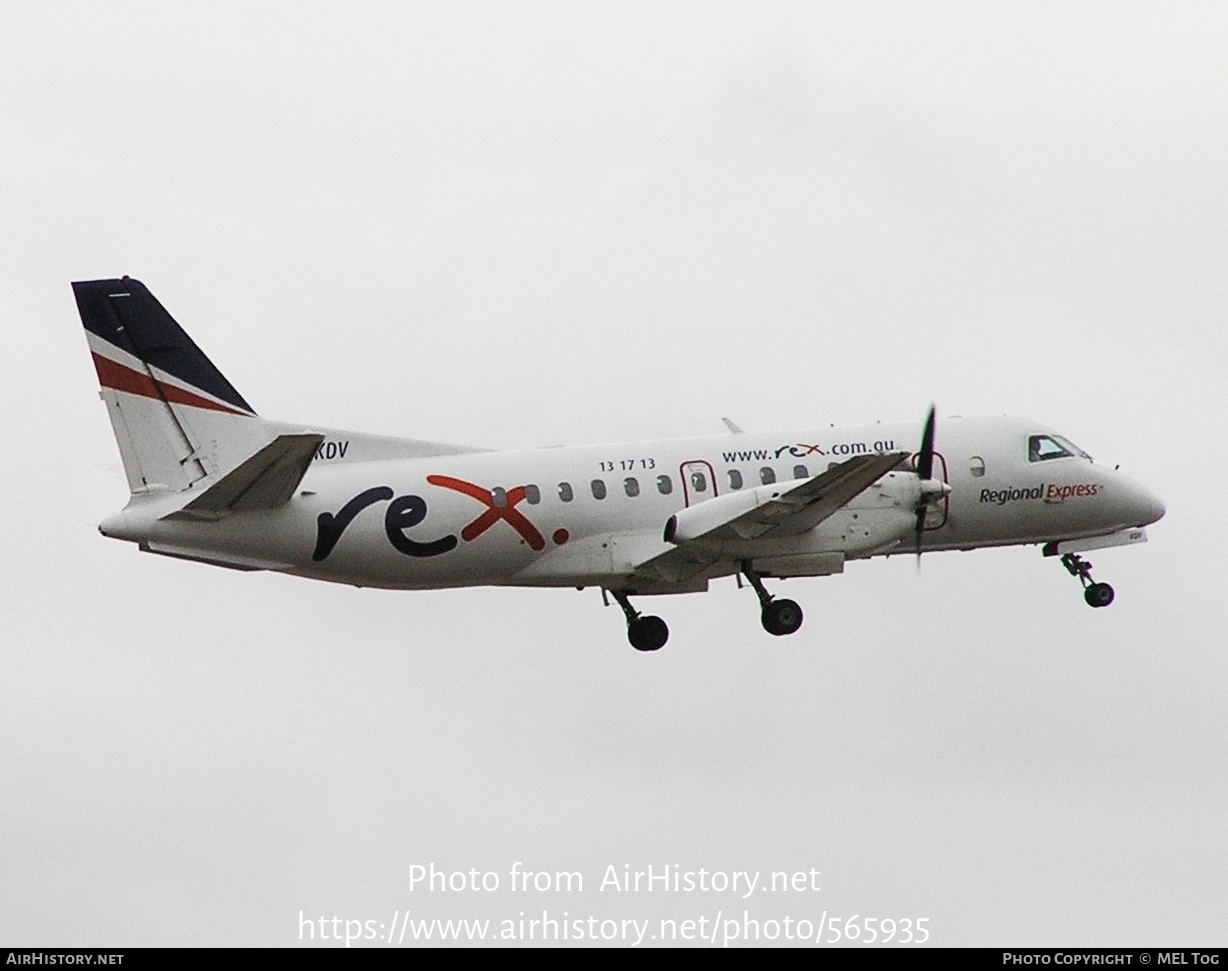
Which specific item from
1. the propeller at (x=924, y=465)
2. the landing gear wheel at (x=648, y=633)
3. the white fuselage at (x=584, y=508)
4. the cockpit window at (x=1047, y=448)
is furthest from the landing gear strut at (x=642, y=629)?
the cockpit window at (x=1047, y=448)

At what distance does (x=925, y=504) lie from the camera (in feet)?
124

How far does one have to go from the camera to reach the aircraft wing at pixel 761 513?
35688mm

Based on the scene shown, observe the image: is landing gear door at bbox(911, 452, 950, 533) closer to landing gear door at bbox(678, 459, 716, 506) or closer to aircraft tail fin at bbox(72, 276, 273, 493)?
landing gear door at bbox(678, 459, 716, 506)

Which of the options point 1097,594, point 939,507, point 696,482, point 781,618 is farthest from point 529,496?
point 1097,594

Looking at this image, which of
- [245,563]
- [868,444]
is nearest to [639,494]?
[868,444]

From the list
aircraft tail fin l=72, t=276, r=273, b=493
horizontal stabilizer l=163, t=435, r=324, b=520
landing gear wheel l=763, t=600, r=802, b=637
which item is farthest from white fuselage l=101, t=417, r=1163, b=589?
landing gear wheel l=763, t=600, r=802, b=637

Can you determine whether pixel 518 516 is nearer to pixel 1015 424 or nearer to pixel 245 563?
pixel 245 563

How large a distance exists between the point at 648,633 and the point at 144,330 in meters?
10.3

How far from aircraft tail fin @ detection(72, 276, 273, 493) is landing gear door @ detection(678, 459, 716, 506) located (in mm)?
7001

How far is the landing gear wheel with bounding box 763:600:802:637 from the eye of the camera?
38.4 metres

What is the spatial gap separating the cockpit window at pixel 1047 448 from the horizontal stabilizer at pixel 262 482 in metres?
13.0

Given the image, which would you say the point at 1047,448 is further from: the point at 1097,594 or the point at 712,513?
the point at 712,513

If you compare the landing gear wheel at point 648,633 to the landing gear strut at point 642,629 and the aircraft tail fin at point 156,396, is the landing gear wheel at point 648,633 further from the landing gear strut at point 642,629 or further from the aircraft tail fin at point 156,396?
the aircraft tail fin at point 156,396

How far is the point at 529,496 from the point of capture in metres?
36.9
